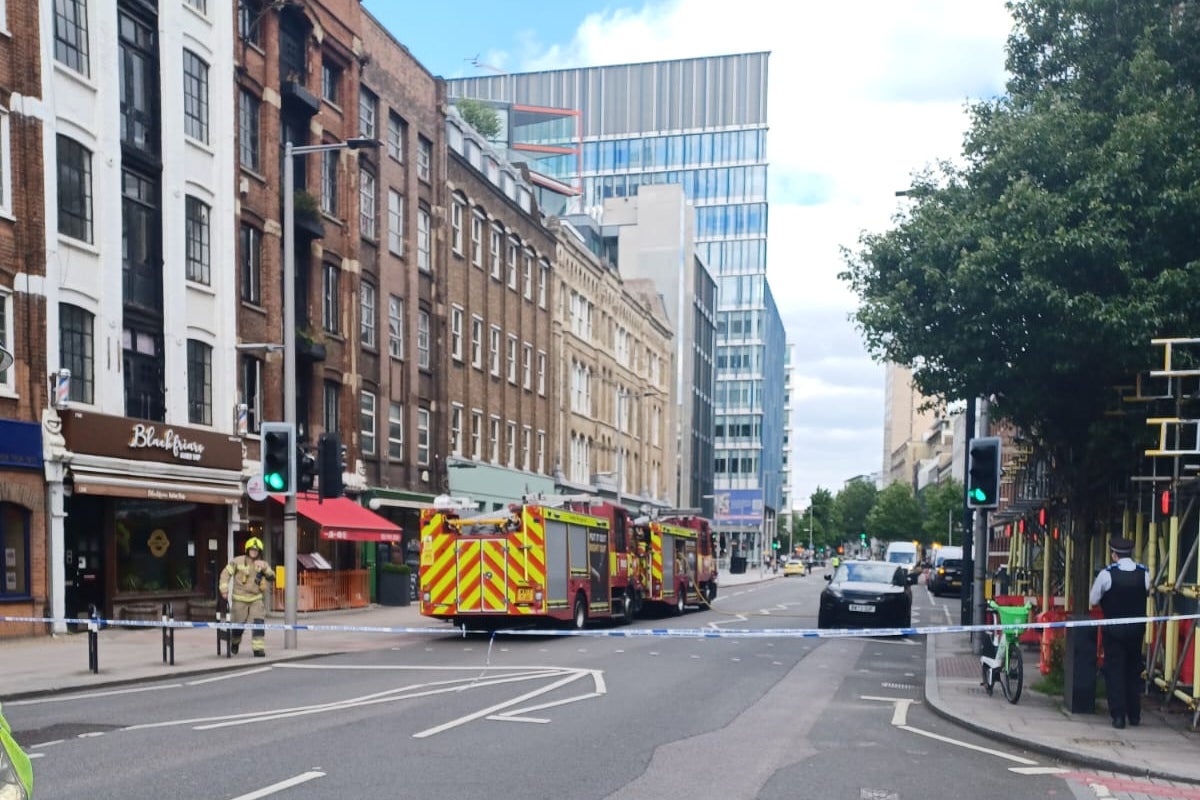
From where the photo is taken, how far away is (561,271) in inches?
2135

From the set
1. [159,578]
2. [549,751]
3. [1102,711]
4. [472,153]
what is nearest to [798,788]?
[549,751]

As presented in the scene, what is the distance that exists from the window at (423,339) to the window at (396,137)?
489 cm

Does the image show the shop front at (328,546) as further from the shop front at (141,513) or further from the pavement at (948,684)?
the pavement at (948,684)

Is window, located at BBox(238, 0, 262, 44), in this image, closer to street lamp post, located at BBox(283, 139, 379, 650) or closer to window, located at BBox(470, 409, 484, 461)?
street lamp post, located at BBox(283, 139, 379, 650)

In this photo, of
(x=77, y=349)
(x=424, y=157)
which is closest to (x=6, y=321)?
(x=77, y=349)

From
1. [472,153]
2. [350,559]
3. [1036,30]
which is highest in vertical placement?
[472,153]

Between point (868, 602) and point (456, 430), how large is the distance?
66.8 feet

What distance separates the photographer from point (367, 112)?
36750 millimetres

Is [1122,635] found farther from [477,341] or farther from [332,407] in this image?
[477,341]

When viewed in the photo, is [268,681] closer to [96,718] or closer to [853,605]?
[96,718]

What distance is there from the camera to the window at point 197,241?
27.4 m

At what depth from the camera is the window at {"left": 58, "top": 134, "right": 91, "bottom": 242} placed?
76.4ft

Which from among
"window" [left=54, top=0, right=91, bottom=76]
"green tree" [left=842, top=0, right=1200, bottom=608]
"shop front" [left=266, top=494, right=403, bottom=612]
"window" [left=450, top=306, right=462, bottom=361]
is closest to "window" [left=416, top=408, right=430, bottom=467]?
"window" [left=450, top=306, right=462, bottom=361]

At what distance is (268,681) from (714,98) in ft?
315
